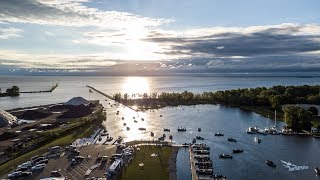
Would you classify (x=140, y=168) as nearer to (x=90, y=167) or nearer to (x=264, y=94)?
(x=90, y=167)

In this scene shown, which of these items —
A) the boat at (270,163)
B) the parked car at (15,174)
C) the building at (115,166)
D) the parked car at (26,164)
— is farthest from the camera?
the boat at (270,163)

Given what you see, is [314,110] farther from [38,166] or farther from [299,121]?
[38,166]

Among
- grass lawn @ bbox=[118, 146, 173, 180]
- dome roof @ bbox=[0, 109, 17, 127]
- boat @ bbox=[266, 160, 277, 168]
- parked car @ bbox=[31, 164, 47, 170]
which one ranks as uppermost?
dome roof @ bbox=[0, 109, 17, 127]

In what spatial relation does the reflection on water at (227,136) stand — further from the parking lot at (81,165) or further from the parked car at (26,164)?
the parked car at (26,164)

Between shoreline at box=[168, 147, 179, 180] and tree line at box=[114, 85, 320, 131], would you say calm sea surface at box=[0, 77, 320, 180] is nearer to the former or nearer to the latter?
shoreline at box=[168, 147, 179, 180]

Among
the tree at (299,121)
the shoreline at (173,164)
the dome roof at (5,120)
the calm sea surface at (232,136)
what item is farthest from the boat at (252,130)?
the dome roof at (5,120)

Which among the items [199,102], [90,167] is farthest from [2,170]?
[199,102]

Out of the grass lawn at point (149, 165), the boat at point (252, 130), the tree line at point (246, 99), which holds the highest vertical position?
the tree line at point (246, 99)

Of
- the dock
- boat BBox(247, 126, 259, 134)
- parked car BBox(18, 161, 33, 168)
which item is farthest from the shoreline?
boat BBox(247, 126, 259, 134)

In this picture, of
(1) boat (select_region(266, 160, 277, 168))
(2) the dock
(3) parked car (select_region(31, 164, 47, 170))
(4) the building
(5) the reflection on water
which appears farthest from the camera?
(1) boat (select_region(266, 160, 277, 168))
